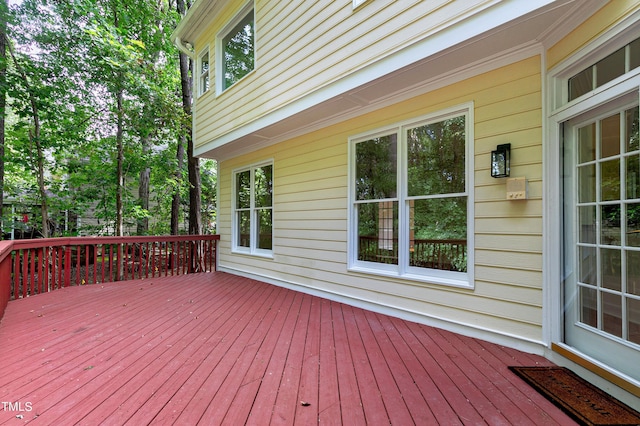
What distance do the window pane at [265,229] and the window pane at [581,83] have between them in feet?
14.0

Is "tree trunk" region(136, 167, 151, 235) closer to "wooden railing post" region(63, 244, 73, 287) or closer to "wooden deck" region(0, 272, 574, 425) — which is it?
"wooden railing post" region(63, 244, 73, 287)

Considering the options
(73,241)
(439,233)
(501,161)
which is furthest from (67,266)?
(501,161)

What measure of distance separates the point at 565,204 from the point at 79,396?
364 centimetres

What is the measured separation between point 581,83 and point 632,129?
52 cm

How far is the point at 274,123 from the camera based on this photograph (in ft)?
13.6

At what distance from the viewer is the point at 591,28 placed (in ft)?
6.28

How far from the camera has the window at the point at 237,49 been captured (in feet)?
15.9

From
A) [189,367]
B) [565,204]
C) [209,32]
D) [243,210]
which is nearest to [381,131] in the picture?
[565,204]

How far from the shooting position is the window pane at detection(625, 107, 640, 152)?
172 centimetres

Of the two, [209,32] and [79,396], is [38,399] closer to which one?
[79,396]

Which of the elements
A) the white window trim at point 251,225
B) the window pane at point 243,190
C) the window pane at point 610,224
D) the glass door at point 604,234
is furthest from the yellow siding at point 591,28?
the window pane at point 243,190

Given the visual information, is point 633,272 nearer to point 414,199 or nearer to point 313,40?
point 414,199

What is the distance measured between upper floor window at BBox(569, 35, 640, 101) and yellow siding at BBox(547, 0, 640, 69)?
17cm

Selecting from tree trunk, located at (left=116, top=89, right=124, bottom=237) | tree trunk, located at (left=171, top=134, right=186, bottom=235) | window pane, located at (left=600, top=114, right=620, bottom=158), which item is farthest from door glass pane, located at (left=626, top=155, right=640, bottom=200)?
tree trunk, located at (left=171, top=134, right=186, bottom=235)
